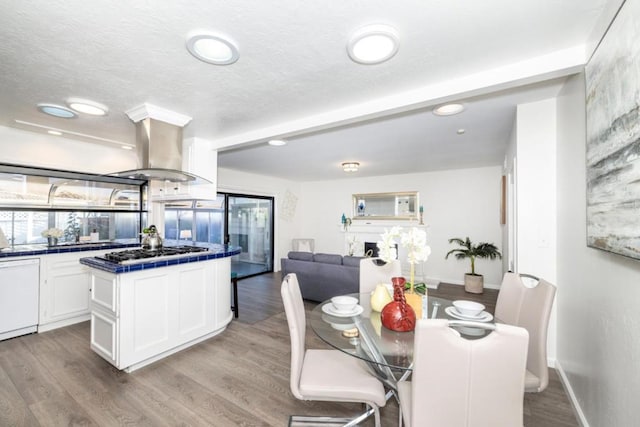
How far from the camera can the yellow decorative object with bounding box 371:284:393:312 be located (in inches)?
73.2

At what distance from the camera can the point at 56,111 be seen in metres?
2.62

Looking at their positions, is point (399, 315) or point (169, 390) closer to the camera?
point (399, 315)

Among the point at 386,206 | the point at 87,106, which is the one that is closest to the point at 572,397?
the point at 87,106

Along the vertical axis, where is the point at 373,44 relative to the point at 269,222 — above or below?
above

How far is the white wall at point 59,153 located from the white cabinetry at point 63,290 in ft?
3.89

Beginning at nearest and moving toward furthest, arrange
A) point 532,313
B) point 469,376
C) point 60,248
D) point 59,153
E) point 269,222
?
point 469,376 → point 532,313 → point 60,248 → point 59,153 → point 269,222

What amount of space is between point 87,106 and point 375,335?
314 centimetres

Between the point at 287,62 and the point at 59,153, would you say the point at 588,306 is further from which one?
the point at 59,153

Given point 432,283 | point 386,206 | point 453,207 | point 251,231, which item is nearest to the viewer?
point 432,283

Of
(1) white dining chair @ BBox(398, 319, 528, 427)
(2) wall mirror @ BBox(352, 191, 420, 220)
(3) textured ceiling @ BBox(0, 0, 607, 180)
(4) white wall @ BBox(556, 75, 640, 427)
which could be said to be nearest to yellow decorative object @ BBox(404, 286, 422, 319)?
(1) white dining chair @ BBox(398, 319, 528, 427)

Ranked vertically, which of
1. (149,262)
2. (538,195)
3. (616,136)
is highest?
(616,136)

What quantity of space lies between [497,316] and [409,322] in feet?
3.05

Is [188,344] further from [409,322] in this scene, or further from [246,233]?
[246,233]

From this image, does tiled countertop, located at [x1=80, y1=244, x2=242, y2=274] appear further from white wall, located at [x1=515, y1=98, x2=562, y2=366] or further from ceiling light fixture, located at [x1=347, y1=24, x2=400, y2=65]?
white wall, located at [x1=515, y1=98, x2=562, y2=366]
